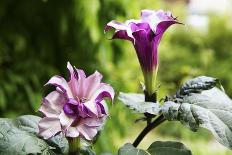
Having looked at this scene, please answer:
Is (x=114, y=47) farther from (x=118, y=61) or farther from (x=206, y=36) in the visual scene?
(x=206, y=36)

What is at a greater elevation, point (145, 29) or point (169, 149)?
point (145, 29)

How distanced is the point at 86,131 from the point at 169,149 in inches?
5.5

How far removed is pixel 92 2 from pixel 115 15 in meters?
0.14

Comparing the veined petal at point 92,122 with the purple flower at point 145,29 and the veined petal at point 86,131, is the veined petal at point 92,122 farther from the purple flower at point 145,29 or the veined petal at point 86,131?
the purple flower at point 145,29

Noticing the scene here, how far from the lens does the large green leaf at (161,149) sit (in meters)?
0.70

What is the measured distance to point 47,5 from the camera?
212cm

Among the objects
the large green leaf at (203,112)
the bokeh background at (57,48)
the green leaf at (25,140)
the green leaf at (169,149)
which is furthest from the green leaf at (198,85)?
the bokeh background at (57,48)

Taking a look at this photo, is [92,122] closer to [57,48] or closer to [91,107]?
[91,107]

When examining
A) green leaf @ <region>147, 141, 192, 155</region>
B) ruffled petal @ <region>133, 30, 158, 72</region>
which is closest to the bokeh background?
ruffled petal @ <region>133, 30, 158, 72</region>

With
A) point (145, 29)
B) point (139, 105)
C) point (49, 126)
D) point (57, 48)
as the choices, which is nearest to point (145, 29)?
point (145, 29)

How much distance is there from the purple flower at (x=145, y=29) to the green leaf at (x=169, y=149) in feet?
0.49

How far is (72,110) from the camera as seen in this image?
64 cm

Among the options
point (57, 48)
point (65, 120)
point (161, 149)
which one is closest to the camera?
point (65, 120)

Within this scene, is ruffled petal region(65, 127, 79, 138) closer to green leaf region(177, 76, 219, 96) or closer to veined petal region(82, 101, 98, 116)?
veined petal region(82, 101, 98, 116)
